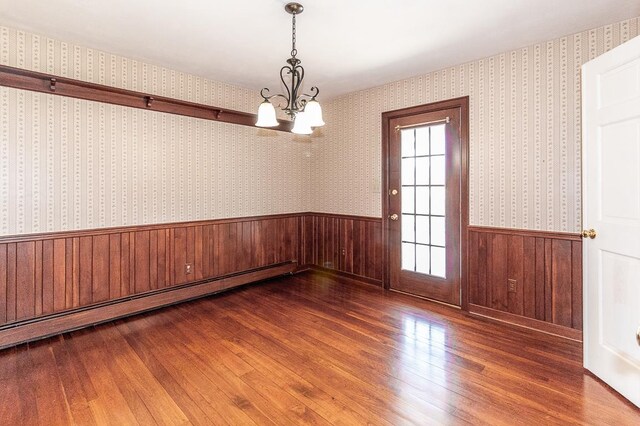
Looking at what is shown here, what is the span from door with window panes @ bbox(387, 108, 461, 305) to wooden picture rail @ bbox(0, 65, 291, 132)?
6.83 ft

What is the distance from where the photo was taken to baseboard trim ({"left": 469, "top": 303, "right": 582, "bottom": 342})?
2.91m

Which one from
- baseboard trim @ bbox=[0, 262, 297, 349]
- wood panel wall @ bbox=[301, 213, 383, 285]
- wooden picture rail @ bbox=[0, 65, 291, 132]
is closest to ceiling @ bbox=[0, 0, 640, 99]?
wooden picture rail @ bbox=[0, 65, 291, 132]

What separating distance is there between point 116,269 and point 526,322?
398cm

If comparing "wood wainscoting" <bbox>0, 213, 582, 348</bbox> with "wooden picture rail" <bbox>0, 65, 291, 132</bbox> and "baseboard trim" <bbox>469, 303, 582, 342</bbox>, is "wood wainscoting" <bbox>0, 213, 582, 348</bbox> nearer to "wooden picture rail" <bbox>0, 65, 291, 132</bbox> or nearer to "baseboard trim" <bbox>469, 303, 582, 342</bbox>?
"baseboard trim" <bbox>469, 303, 582, 342</bbox>

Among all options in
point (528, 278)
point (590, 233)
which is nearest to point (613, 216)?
point (590, 233)

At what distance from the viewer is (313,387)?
2199 millimetres

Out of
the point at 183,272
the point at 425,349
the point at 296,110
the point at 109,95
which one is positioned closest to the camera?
the point at 296,110

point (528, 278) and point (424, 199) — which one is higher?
point (424, 199)

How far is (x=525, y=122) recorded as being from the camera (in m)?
3.15

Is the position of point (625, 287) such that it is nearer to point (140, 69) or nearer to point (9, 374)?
point (9, 374)

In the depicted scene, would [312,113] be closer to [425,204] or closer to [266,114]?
[266,114]

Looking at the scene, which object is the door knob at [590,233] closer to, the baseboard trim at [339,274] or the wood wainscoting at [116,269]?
the baseboard trim at [339,274]

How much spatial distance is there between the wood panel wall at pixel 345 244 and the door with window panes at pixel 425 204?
248 mm

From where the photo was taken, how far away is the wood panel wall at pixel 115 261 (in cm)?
286
